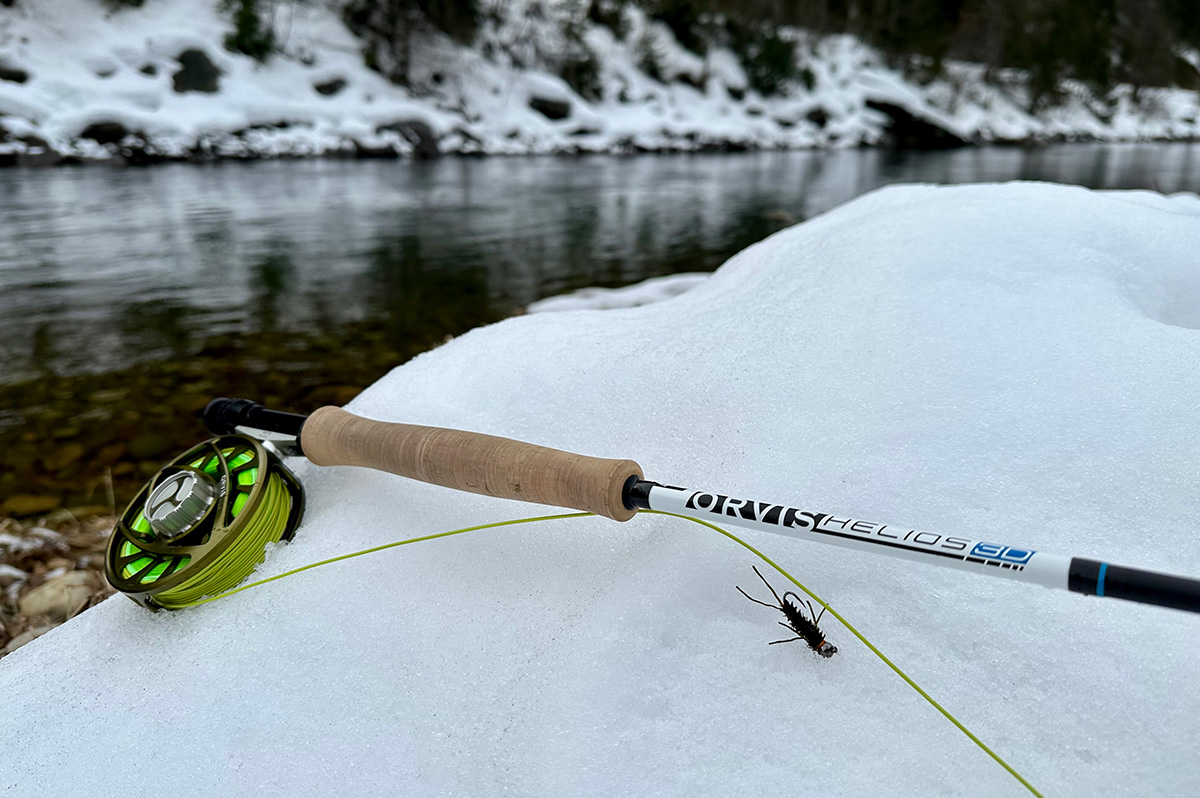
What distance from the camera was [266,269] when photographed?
17.8 ft

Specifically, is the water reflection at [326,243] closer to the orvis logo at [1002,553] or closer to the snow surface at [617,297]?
the snow surface at [617,297]

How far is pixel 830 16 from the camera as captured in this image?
33.4 meters

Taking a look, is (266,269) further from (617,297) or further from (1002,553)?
(1002,553)

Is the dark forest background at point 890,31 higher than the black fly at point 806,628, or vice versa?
the dark forest background at point 890,31

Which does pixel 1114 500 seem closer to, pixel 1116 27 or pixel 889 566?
pixel 889 566

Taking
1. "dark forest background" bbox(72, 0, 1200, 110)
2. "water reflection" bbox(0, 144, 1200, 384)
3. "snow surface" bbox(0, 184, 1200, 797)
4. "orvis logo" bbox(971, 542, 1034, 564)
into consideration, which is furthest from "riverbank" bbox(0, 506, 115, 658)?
"dark forest background" bbox(72, 0, 1200, 110)

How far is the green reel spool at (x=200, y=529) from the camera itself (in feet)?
4.42

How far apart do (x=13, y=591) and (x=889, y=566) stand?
2145 mm

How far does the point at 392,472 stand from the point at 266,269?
15.0 feet

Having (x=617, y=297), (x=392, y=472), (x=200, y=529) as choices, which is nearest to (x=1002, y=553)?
(x=392, y=472)

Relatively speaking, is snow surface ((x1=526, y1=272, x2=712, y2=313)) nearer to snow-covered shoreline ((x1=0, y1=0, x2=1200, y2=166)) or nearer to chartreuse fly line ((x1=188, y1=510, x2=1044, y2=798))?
chartreuse fly line ((x1=188, y1=510, x2=1044, y2=798))

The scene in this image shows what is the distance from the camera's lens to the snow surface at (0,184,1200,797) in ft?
3.18

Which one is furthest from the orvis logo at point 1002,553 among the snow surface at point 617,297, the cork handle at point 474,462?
the snow surface at point 617,297

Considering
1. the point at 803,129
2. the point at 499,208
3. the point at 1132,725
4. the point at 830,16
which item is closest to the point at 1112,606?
the point at 1132,725
